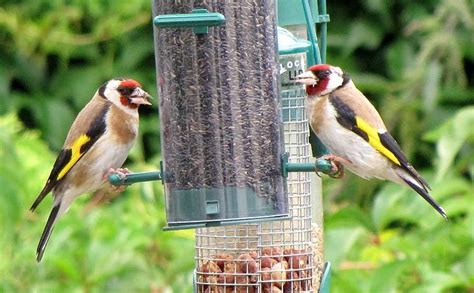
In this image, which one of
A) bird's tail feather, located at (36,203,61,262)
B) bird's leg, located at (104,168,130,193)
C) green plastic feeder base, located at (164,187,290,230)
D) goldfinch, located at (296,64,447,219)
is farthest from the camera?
bird's tail feather, located at (36,203,61,262)

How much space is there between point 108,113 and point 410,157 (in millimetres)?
3604

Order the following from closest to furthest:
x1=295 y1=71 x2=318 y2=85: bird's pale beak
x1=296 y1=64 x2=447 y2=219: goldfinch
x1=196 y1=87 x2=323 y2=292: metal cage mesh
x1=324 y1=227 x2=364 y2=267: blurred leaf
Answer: x1=196 y1=87 x2=323 y2=292: metal cage mesh, x1=295 y1=71 x2=318 y2=85: bird's pale beak, x1=296 y1=64 x2=447 y2=219: goldfinch, x1=324 y1=227 x2=364 y2=267: blurred leaf

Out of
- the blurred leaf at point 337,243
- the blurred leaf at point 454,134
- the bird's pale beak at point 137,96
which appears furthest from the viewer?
the blurred leaf at point 454,134

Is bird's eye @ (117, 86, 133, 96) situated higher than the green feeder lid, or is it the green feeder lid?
the green feeder lid

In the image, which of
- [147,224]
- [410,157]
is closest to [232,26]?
[147,224]

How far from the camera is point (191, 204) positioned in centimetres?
618

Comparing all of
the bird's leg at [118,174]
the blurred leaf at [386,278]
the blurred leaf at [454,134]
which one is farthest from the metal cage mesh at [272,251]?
the blurred leaf at [454,134]

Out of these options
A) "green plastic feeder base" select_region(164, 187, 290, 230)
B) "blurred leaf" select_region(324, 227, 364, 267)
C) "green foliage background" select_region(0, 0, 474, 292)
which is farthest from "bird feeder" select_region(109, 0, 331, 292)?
"green foliage background" select_region(0, 0, 474, 292)

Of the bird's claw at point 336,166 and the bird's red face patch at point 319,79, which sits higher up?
the bird's red face patch at point 319,79

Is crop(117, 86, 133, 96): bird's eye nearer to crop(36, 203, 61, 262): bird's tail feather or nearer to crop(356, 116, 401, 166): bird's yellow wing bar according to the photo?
crop(36, 203, 61, 262): bird's tail feather

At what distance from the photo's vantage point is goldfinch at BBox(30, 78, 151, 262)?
7.23 metres

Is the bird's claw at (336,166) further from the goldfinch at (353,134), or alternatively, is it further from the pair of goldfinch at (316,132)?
the goldfinch at (353,134)

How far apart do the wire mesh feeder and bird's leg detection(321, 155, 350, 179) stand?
27 cm

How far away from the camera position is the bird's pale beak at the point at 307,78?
6516mm
